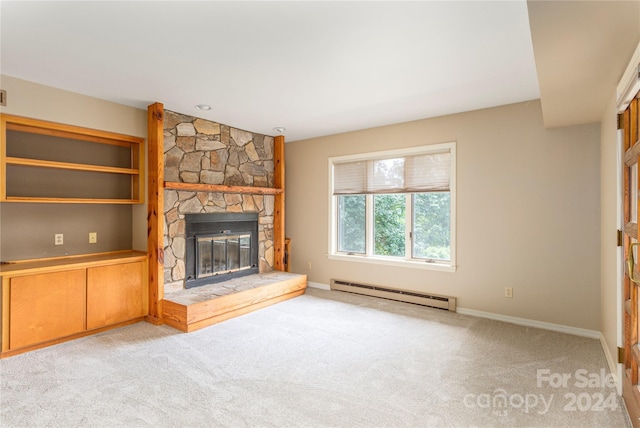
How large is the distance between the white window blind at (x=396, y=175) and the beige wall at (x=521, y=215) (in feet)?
0.65

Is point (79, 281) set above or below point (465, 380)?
above

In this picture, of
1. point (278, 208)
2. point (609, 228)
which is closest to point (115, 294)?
point (278, 208)

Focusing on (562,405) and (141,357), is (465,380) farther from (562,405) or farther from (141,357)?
Result: (141,357)

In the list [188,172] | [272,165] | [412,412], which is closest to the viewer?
[412,412]

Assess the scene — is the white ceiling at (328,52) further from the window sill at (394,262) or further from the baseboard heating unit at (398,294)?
the baseboard heating unit at (398,294)

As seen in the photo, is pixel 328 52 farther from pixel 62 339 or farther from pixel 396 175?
pixel 62 339

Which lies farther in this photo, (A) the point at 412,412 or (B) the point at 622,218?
(B) the point at 622,218

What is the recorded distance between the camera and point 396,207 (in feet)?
15.0

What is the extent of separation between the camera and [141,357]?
2809 mm

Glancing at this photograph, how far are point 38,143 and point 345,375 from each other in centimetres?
365

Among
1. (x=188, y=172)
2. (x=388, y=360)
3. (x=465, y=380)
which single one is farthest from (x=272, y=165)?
(x=465, y=380)

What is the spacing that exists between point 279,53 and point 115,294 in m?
2.94

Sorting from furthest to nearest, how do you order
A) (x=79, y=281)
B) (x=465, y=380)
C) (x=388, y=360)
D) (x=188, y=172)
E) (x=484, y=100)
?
(x=188, y=172) < (x=484, y=100) < (x=79, y=281) < (x=388, y=360) < (x=465, y=380)

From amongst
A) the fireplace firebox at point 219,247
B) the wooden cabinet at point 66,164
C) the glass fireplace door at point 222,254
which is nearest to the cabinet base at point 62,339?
the fireplace firebox at point 219,247
